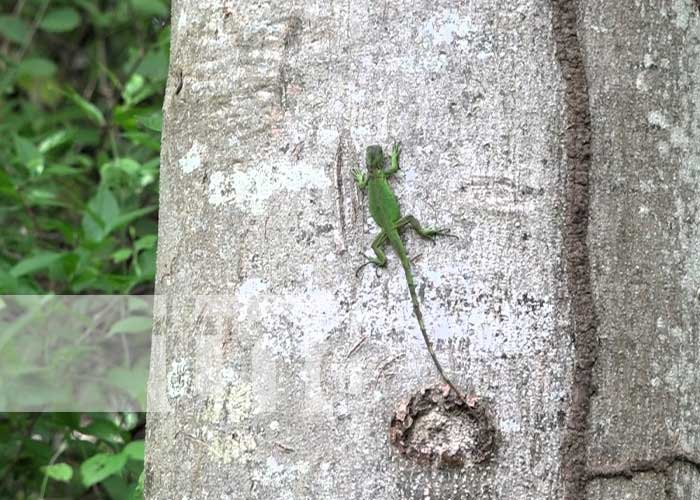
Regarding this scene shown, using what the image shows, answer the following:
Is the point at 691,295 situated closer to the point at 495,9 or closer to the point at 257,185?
the point at 495,9

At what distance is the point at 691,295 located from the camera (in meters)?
1.40

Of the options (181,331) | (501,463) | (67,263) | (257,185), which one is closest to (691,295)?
(501,463)

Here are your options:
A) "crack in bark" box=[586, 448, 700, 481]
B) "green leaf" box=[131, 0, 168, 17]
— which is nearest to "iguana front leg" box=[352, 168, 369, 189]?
"crack in bark" box=[586, 448, 700, 481]

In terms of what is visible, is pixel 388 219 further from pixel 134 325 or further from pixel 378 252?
pixel 134 325

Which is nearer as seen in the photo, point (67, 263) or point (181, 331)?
point (181, 331)

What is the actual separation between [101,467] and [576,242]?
1771 mm

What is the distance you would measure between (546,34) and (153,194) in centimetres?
282

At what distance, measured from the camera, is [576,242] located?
1.31 m

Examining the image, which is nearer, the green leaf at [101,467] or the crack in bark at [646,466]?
the crack in bark at [646,466]

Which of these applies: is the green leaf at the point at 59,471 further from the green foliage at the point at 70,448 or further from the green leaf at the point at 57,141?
the green leaf at the point at 57,141

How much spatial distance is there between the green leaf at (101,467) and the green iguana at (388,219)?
1480 mm

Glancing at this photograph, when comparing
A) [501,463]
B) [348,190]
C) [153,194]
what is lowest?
[501,463]

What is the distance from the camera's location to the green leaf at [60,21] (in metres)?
4.66

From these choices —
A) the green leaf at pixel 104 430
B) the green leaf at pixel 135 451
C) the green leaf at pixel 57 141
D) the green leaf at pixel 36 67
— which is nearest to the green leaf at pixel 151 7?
the green leaf at pixel 36 67
